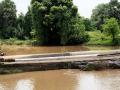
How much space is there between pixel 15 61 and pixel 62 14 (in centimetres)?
2146

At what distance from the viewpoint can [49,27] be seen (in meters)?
43.5

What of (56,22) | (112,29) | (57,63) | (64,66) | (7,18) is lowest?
(64,66)

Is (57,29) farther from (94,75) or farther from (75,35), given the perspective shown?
(94,75)

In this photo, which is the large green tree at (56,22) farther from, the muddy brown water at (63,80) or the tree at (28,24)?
the muddy brown water at (63,80)

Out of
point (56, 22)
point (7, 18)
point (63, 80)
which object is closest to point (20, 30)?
point (7, 18)

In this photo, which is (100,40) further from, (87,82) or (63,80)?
(87,82)

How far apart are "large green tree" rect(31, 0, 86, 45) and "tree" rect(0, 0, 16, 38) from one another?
1101cm

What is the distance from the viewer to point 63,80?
18.8 m

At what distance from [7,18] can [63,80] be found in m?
37.0

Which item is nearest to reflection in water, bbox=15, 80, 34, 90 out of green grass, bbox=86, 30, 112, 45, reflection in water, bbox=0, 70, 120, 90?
reflection in water, bbox=0, 70, 120, 90

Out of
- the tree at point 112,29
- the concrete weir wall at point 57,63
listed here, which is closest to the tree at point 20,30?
the tree at point 112,29

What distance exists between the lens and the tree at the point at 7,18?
54125 mm

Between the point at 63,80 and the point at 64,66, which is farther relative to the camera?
the point at 64,66

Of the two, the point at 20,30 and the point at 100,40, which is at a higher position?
the point at 20,30
